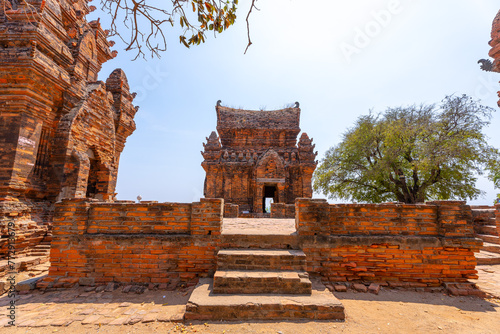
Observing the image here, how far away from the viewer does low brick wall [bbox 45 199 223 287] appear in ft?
13.1

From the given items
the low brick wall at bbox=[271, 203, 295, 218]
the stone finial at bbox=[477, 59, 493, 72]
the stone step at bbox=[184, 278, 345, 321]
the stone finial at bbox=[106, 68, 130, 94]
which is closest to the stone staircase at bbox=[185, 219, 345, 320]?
the stone step at bbox=[184, 278, 345, 321]

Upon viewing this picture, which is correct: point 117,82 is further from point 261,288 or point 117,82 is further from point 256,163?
point 261,288

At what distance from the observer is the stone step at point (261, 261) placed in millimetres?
3613

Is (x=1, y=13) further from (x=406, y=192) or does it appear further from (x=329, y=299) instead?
(x=406, y=192)

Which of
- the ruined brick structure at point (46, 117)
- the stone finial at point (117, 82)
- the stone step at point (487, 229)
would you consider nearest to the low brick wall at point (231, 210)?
the ruined brick structure at point (46, 117)

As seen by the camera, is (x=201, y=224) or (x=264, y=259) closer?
(x=264, y=259)

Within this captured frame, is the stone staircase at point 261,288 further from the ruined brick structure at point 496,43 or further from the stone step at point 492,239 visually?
the ruined brick structure at point 496,43

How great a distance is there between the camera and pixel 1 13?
6.50 metres

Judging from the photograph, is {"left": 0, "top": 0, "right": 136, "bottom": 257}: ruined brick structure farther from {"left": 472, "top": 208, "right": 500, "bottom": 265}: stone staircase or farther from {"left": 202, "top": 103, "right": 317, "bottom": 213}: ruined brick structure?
{"left": 472, "top": 208, "right": 500, "bottom": 265}: stone staircase

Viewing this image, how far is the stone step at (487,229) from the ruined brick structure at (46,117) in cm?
1427

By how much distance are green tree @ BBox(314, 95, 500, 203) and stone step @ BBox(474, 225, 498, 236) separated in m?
4.28

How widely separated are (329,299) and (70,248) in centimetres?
452

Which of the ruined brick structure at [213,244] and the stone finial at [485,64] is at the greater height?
the stone finial at [485,64]

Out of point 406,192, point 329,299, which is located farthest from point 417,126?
point 329,299
